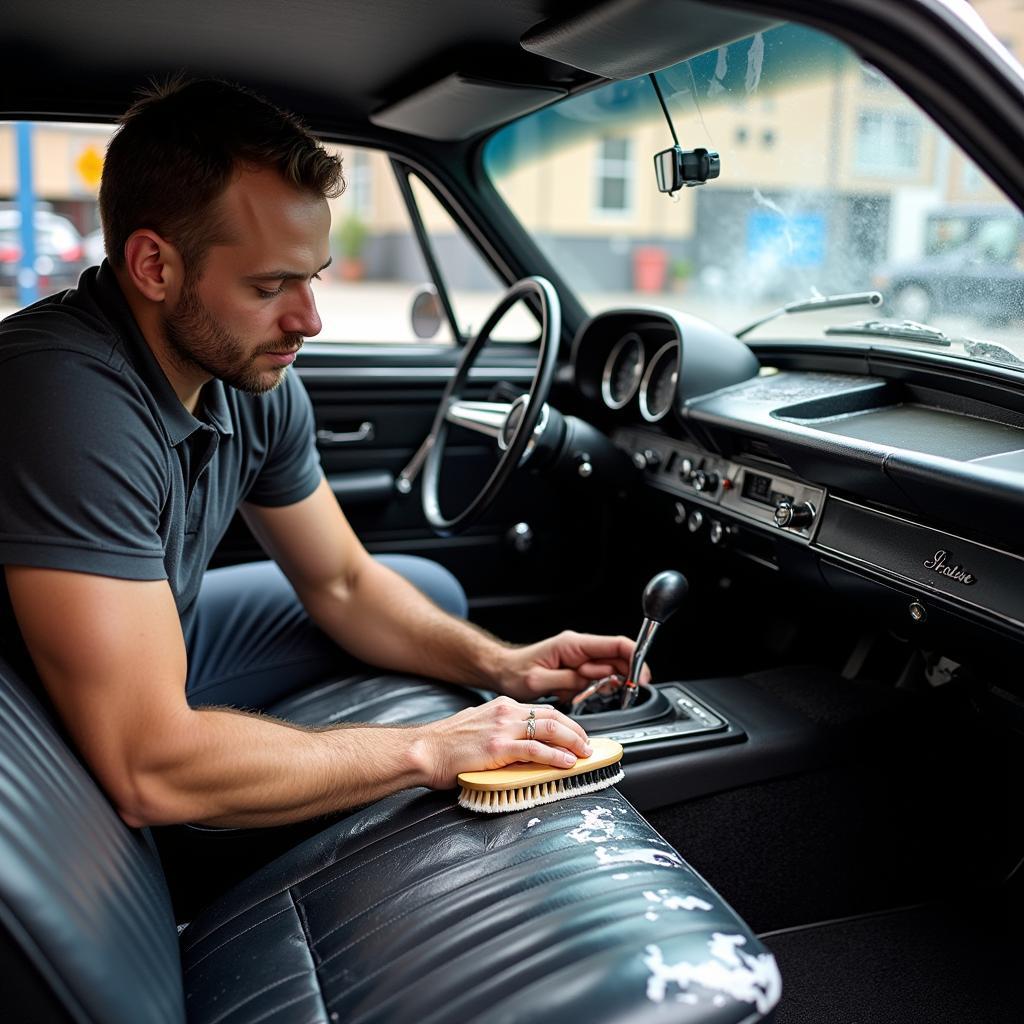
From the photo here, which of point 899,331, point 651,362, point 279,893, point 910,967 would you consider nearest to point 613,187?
point 651,362

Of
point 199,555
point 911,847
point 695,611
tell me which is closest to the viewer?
point 199,555

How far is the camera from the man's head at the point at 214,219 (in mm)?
1386

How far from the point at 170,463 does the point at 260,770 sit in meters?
0.41

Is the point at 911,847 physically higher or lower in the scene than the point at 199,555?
lower

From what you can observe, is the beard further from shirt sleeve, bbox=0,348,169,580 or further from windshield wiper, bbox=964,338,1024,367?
windshield wiper, bbox=964,338,1024,367

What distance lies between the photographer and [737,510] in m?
2.19

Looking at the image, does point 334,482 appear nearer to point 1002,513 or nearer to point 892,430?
point 892,430

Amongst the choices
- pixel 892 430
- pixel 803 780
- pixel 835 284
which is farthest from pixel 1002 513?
pixel 835 284

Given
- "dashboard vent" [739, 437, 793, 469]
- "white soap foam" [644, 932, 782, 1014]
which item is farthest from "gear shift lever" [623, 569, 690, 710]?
"white soap foam" [644, 932, 782, 1014]

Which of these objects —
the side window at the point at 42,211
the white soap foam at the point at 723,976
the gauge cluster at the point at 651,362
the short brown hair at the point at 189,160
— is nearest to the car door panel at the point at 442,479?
the gauge cluster at the point at 651,362

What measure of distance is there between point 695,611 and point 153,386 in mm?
1729

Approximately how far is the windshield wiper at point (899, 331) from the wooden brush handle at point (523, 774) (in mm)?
1037

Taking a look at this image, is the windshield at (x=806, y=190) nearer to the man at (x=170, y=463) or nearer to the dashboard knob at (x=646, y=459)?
the dashboard knob at (x=646, y=459)

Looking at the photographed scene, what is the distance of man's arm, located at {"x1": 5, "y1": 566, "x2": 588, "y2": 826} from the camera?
1211mm
